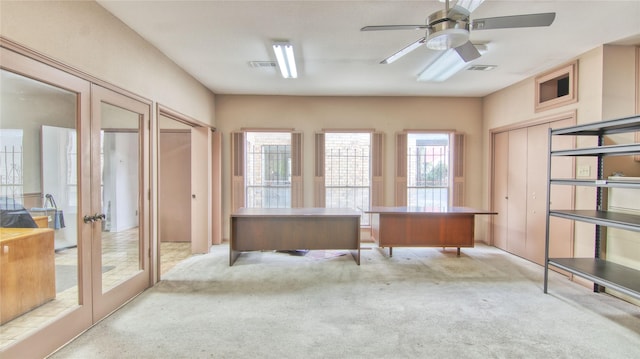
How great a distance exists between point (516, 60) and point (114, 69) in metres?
4.62

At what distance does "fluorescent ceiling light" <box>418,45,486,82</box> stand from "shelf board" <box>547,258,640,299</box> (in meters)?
2.54

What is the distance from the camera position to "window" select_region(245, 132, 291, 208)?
548 centimetres

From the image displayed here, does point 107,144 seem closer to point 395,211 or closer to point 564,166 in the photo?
point 395,211

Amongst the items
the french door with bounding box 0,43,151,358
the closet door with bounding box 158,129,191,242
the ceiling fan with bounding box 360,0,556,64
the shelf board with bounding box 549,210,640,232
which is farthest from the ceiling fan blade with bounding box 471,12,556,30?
the closet door with bounding box 158,129,191,242

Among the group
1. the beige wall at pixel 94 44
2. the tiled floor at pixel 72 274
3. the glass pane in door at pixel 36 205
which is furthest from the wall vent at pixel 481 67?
the tiled floor at pixel 72 274

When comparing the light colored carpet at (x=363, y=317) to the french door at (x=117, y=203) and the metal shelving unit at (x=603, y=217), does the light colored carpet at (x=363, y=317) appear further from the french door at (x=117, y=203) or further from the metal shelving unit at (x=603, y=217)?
the metal shelving unit at (x=603, y=217)

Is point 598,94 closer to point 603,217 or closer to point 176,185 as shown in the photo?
point 603,217

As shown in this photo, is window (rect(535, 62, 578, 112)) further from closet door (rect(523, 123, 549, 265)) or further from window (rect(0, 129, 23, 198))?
window (rect(0, 129, 23, 198))

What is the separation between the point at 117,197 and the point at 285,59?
2.87 metres

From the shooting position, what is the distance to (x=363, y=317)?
2641mm

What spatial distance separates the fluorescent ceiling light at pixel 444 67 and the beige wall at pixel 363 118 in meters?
1.19

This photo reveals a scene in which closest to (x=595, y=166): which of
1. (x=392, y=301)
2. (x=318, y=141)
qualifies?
(x=392, y=301)

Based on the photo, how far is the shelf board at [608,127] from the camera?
7.91ft

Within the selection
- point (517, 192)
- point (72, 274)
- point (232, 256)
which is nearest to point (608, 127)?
point (517, 192)
